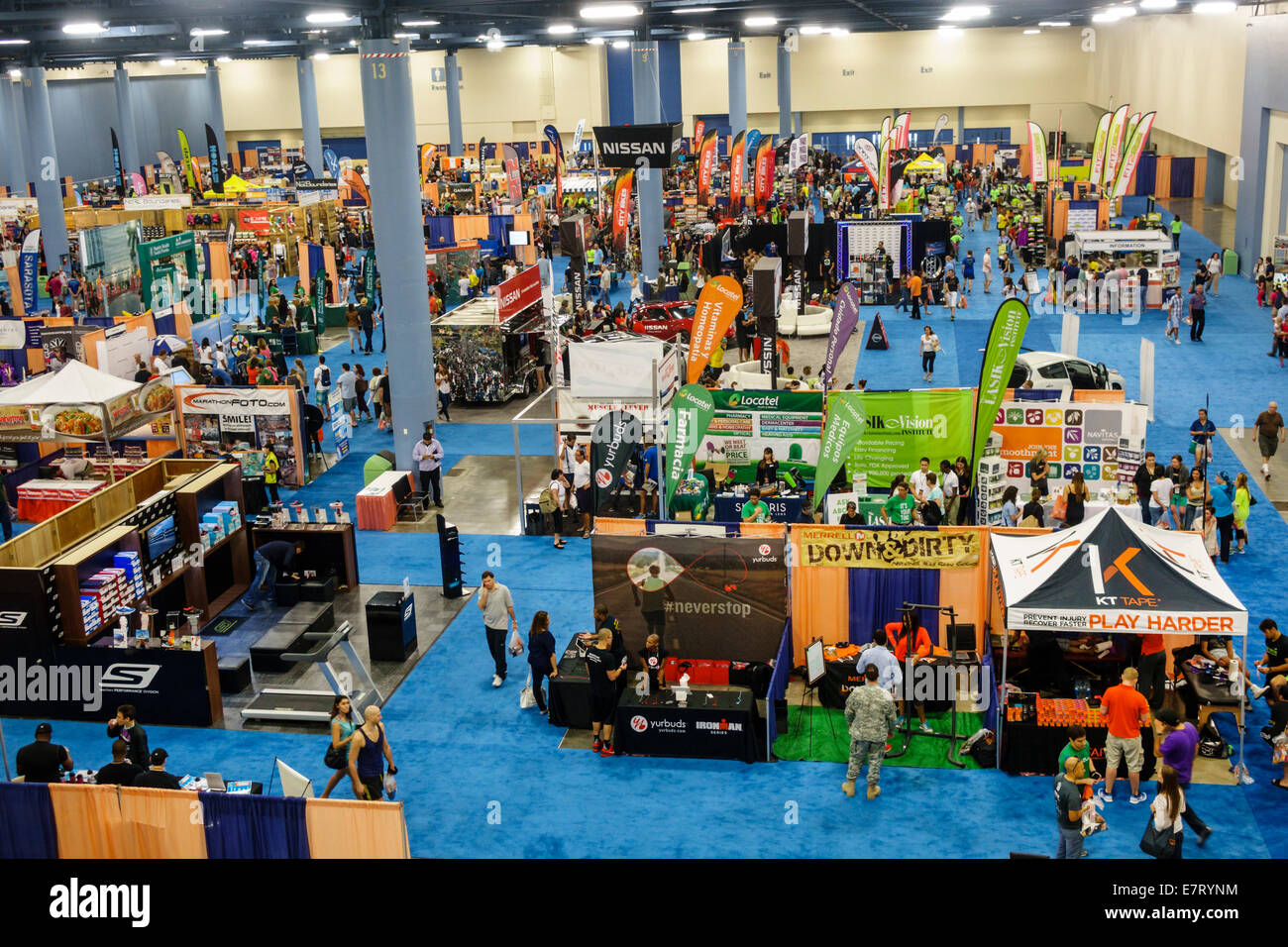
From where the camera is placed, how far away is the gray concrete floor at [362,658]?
1277cm

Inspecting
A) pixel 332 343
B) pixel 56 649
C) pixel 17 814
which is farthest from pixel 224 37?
pixel 17 814

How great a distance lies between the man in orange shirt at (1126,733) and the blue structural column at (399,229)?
43.4 feet

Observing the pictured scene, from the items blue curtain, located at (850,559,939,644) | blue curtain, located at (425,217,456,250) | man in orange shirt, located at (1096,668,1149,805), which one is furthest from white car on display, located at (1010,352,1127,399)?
blue curtain, located at (425,217,456,250)

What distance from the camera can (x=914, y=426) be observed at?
1664 cm

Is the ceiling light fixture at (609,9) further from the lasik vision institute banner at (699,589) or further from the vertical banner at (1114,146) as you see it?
the lasik vision institute banner at (699,589)

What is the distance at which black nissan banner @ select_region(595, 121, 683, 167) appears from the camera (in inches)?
1077

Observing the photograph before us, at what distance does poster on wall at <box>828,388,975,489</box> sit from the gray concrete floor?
5814mm

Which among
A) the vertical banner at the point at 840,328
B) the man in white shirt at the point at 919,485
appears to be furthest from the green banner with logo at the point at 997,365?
the vertical banner at the point at 840,328

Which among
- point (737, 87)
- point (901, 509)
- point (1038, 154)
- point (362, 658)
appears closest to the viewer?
point (362, 658)

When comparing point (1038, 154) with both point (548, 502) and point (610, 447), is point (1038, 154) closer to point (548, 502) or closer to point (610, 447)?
point (610, 447)

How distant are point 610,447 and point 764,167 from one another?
23.5m

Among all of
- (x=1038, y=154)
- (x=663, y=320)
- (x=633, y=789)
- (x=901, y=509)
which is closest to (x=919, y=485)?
(x=901, y=509)

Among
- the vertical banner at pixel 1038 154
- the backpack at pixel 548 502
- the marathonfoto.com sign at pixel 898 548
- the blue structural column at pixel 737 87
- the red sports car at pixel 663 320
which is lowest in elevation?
the backpack at pixel 548 502

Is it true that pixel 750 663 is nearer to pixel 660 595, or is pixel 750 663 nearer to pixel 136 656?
pixel 660 595
